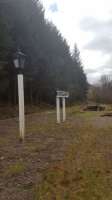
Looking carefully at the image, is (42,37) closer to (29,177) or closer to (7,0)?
(7,0)

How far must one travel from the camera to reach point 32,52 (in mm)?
26688

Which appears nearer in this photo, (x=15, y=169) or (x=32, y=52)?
(x=15, y=169)

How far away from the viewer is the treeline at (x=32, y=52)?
2202 centimetres

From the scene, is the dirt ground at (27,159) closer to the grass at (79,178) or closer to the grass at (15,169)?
the grass at (15,169)

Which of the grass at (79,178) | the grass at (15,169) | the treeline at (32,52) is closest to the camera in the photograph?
the grass at (79,178)

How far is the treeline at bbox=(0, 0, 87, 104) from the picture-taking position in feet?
72.2

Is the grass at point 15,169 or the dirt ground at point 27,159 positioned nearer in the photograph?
the dirt ground at point 27,159

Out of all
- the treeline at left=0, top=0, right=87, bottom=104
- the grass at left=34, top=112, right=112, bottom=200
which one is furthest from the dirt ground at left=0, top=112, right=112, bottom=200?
the treeline at left=0, top=0, right=87, bottom=104

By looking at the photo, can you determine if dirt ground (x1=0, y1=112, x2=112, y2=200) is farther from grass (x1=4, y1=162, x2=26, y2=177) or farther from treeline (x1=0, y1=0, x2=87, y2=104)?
treeline (x1=0, y1=0, x2=87, y2=104)

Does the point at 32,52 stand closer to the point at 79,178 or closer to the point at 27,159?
the point at 27,159

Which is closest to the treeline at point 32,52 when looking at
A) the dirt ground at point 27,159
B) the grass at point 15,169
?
the dirt ground at point 27,159

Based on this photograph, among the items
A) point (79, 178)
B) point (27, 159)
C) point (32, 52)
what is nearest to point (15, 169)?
point (27, 159)

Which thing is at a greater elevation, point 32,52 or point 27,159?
point 32,52

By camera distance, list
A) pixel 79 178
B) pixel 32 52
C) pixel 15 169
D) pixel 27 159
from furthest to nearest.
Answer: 1. pixel 32 52
2. pixel 27 159
3. pixel 15 169
4. pixel 79 178
